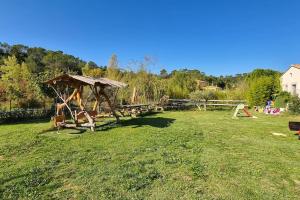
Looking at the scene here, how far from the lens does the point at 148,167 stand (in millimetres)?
5086

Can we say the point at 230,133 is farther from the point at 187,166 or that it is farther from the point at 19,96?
the point at 19,96

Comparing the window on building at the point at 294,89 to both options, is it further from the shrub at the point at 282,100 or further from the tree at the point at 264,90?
the shrub at the point at 282,100

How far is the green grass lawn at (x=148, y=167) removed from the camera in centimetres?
393

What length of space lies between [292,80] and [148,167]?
1881cm

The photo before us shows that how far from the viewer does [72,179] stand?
4414 millimetres

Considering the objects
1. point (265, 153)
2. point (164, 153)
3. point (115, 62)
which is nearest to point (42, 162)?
point (164, 153)

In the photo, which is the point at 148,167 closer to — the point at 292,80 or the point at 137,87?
the point at 137,87

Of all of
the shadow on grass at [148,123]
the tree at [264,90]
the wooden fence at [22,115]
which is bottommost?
the shadow on grass at [148,123]

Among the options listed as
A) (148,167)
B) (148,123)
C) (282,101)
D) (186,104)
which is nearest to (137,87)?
(186,104)

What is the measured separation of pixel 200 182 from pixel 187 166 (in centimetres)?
85

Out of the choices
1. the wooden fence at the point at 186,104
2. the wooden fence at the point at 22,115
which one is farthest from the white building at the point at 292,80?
the wooden fence at the point at 22,115

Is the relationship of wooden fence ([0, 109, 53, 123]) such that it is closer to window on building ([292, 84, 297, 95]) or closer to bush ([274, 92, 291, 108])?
bush ([274, 92, 291, 108])

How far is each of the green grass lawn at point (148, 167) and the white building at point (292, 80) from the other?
12.8m

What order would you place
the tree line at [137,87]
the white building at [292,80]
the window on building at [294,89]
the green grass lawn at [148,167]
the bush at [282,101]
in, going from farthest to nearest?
1. the window on building at [294,89]
2. the white building at [292,80]
3. the bush at [282,101]
4. the tree line at [137,87]
5. the green grass lawn at [148,167]
